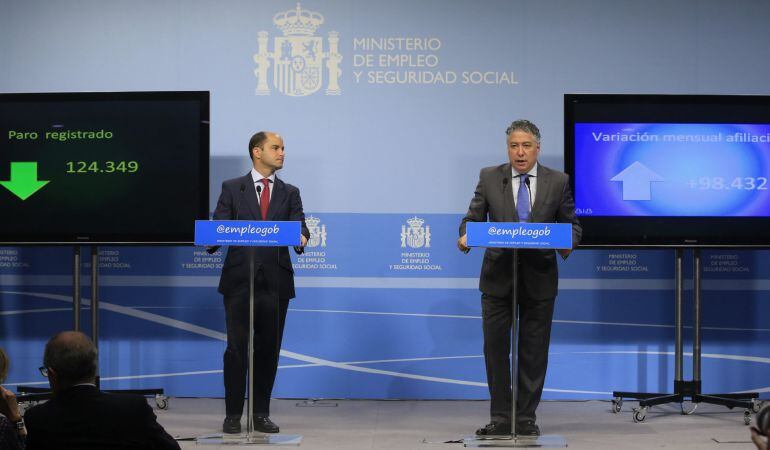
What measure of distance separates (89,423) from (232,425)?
2727 mm

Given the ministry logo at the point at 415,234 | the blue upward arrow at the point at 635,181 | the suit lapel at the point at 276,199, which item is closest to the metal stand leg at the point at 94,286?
the suit lapel at the point at 276,199

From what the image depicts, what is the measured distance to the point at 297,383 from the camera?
6.53 metres

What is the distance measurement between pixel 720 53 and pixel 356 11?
2548 millimetres

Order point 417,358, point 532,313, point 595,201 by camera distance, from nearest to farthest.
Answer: point 532,313
point 595,201
point 417,358

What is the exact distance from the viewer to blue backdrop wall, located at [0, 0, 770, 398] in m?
6.52

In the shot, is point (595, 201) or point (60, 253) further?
point (60, 253)

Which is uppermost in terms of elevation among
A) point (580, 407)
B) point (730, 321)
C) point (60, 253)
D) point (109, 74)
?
point (109, 74)

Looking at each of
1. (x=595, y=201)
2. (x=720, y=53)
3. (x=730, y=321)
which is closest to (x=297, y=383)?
(x=595, y=201)

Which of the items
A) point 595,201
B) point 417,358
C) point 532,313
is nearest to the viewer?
point 532,313

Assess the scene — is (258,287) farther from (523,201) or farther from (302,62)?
(302,62)

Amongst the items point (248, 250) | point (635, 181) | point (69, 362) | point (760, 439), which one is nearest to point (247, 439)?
point (248, 250)

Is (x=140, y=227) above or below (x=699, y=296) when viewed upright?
above

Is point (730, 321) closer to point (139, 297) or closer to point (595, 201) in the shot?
point (595, 201)

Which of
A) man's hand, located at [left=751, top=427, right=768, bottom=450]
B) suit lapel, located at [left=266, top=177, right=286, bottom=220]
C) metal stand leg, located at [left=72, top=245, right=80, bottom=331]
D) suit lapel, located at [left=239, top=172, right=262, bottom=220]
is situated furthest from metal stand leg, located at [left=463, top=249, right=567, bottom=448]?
metal stand leg, located at [left=72, top=245, right=80, bottom=331]
